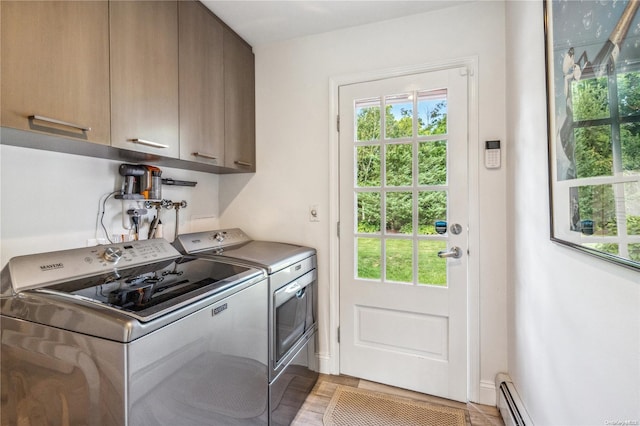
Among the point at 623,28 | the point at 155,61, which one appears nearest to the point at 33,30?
the point at 155,61

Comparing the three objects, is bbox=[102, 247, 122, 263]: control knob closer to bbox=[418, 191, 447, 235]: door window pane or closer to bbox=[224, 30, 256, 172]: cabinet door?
bbox=[224, 30, 256, 172]: cabinet door

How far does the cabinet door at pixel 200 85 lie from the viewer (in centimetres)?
159

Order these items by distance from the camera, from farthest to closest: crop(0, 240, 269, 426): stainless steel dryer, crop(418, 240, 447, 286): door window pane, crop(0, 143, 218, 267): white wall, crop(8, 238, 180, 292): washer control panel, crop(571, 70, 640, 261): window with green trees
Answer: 1. crop(418, 240, 447, 286): door window pane
2. crop(0, 143, 218, 267): white wall
3. crop(8, 238, 180, 292): washer control panel
4. crop(0, 240, 269, 426): stainless steel dryer
5. crop(571, 70, 640, 261): window with green trees

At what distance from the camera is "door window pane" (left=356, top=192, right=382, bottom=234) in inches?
76.9

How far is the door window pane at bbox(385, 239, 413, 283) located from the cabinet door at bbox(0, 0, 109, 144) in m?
1.64

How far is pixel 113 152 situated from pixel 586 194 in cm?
186

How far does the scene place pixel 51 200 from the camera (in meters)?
1.31

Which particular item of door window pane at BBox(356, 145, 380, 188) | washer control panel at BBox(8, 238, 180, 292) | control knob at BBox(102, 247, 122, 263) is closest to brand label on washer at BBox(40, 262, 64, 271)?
washer control panel at BBox(8, 238, 180, 292)

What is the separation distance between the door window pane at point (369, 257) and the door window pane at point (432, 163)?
513mm

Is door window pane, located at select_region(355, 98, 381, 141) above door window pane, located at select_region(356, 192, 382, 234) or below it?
above

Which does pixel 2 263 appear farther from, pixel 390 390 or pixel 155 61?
pixel 390 390

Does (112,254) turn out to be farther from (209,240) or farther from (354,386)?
(354,386)

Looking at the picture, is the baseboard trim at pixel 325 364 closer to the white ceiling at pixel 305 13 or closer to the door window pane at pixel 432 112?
the door window pane at pixel 432 112

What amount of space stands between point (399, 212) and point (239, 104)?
1367 millimetres
